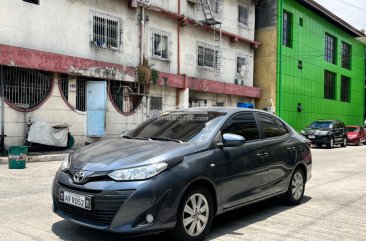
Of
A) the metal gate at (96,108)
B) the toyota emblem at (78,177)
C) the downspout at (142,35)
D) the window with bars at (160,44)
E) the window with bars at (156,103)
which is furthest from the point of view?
the window with bars at (160,44)

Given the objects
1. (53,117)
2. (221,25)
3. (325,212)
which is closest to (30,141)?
(53,117)

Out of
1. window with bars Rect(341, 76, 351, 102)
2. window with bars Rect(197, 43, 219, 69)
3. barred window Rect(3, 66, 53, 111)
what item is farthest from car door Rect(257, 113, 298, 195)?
window with bars Rect(341, 76, 351, 102)

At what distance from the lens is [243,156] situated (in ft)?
17.7

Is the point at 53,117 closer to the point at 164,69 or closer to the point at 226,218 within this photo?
the point at 164,69

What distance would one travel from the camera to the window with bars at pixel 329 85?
116 feet

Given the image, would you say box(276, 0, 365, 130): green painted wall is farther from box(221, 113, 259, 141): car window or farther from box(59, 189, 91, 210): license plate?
box(59, 189, 91, 210): license plate

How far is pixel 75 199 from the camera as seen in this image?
434 centimetres

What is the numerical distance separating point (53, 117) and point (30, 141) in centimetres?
160

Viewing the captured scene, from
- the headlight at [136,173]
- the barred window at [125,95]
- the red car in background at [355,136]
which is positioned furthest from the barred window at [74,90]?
the red car in background at [355,136]

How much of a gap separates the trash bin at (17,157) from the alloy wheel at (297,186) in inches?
288

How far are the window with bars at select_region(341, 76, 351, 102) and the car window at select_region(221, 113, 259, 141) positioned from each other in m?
35.7

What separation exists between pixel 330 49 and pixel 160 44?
846 inches

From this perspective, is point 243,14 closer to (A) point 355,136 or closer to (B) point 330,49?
(A) point 355,136

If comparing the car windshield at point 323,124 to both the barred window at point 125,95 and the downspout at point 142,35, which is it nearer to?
the barred window at point 125,95
